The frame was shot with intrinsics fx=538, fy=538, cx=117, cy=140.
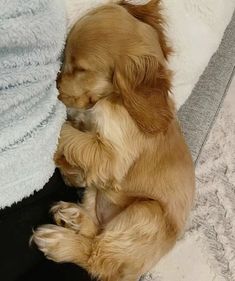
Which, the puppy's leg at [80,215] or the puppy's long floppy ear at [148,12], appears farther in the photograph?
the puppy's long floppy ear at [148,12]

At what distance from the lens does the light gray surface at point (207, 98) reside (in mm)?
1627

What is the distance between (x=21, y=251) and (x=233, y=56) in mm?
1161

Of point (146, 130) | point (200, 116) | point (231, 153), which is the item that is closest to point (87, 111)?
point (146, 130)

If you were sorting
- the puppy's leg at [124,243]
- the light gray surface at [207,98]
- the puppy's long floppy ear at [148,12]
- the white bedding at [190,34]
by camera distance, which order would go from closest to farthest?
the puppy's leg at [124,243]
the puppy's long floppy ear at [148,12]
the white bedding at [190,34]
the light gray surface at [207,98]

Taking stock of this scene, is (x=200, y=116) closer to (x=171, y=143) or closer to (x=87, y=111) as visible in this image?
(x=171, y=143)

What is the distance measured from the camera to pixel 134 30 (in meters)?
1.20

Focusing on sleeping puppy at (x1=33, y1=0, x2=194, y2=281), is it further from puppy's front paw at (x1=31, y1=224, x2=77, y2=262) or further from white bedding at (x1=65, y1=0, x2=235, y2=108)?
white bedding at (x1=65, y1=0, x2=235, y2=108)

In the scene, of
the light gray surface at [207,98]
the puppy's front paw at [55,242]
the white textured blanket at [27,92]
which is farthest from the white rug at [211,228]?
the white textured blanket at [27,92]

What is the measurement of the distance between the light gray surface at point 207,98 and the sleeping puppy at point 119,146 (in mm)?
329

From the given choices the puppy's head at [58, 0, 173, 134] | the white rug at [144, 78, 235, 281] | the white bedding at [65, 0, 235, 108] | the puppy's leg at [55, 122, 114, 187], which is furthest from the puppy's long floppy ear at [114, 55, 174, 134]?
the white rug at [144, 78, 235, 281]

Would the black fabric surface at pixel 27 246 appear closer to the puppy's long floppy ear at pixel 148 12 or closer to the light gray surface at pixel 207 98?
the puppy's long floppy ear at pixel 148 12

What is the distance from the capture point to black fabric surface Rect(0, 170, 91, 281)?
100 centimetres

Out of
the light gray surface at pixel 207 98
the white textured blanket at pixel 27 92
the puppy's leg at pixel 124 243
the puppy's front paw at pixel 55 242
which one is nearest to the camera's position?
the white textured blanket at pixel 27 92

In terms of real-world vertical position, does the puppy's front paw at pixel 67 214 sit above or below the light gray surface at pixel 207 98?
above
